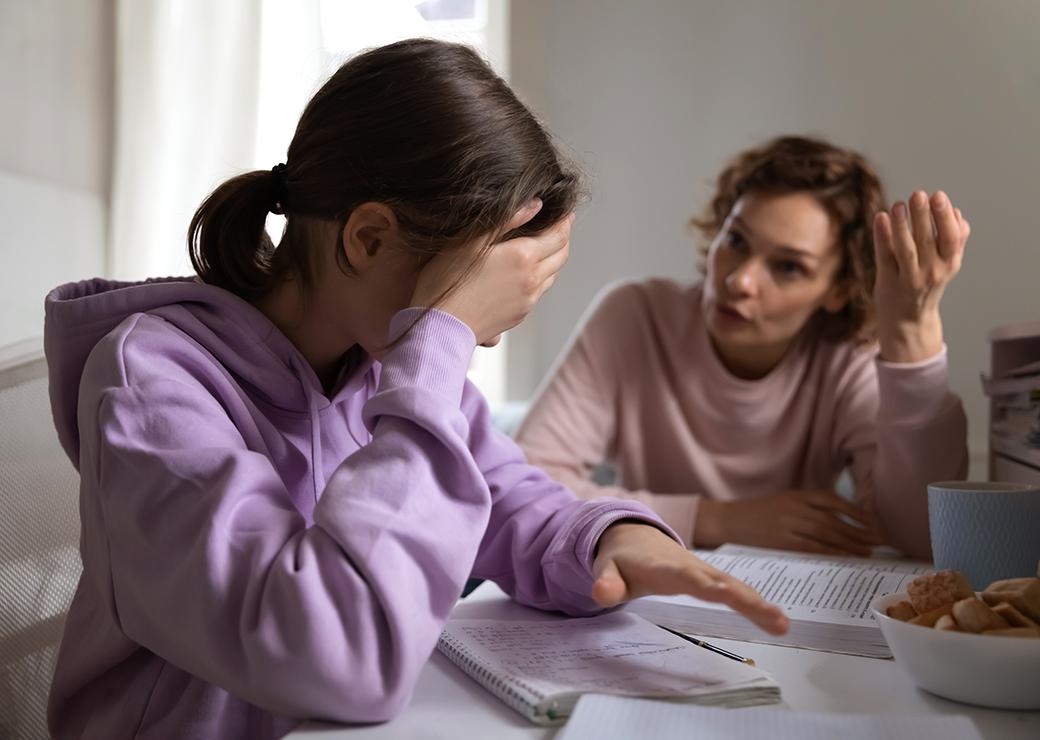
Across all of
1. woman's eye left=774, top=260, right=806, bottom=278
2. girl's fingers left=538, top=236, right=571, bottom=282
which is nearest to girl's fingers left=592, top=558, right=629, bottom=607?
girl's fingers left=538, top=236, right=571, bottom=282

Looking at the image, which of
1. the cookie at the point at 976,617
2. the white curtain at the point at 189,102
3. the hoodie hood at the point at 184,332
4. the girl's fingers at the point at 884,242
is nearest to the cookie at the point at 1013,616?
the cookie at the point at 976,617

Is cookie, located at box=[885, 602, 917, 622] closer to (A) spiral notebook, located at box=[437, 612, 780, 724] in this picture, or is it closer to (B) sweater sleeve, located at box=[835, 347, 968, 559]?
(A) spiral notebook, located at box=[437, 612, 780, 724]

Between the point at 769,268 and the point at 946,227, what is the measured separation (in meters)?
0.35

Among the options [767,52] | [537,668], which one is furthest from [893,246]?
[767,52]

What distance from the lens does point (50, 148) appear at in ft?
5.83

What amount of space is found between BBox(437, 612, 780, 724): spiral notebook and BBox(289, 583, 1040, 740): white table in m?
0.01

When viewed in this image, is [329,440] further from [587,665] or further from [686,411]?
[686,411]

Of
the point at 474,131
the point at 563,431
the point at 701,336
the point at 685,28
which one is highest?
the point at 685,28

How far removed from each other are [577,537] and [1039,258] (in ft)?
4.96

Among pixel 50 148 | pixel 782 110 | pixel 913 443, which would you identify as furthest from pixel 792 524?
pixel 50 148

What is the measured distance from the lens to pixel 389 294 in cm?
83

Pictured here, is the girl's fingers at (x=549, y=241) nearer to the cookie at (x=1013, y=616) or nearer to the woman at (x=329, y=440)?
the woman at (x=329, y=440)

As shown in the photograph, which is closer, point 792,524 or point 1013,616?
point 1013,616

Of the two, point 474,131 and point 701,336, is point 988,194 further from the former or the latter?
point 474,131
